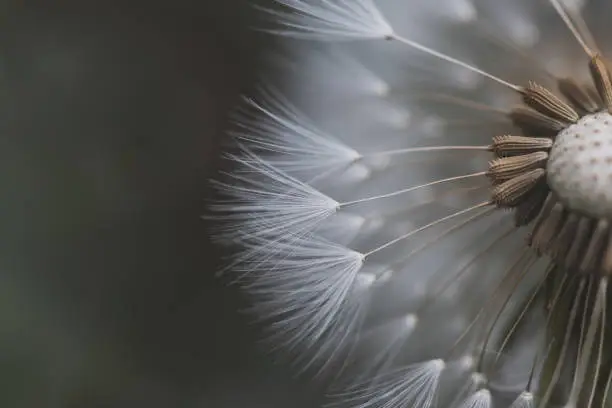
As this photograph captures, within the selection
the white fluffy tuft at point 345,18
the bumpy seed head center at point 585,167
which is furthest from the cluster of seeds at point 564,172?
the white fluffy tuft at point 345,18

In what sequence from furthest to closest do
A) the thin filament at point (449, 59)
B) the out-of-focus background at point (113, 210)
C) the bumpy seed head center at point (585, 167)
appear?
1. the out-of-focus background at point (113, 210)
2. the thin filament at point (449, 59)
3. the bumpy seed head center at point (585, 167)

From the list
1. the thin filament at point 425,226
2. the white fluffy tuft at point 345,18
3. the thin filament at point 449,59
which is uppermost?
the white fluffy tuft at point 345,18

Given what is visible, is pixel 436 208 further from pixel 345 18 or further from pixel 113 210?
pixel 113 210

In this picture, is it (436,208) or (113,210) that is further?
(113,210)

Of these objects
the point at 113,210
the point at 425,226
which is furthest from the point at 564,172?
the point at 113,210

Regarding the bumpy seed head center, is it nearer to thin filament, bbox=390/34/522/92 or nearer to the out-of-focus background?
thin filament, bbox=390/34/522/92

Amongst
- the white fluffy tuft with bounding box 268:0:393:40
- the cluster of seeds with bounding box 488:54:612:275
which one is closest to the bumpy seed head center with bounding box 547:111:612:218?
the cluster of seeds with bounding box 488:54:612:275

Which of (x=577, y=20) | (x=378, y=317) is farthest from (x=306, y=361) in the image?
(x=577, y=20)

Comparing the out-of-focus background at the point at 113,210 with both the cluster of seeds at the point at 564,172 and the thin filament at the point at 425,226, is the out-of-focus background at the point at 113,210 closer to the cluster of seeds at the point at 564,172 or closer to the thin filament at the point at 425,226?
the thin filament at the point at 425,226

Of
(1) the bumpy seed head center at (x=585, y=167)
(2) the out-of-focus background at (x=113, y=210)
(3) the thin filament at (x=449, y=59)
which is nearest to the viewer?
(1) the bumpy seed head center at (x=585, y=167)
